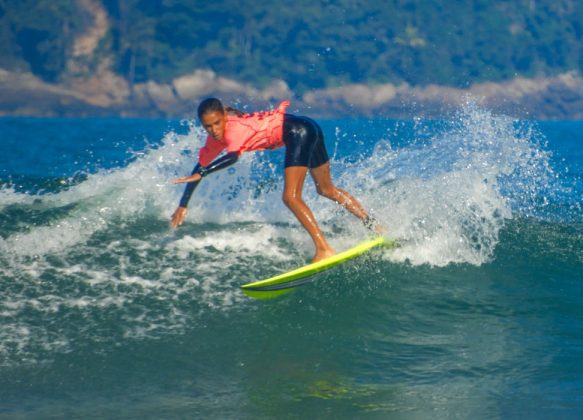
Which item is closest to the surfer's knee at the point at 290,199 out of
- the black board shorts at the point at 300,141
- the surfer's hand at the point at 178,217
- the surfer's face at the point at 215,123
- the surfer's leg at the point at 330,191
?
the black board shorts at the point at 300,141

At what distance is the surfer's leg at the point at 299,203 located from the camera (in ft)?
23.6

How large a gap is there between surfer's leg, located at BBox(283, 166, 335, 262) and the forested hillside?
188 feet

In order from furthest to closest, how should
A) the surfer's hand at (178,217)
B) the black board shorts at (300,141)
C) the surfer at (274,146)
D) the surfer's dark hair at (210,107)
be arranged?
the black board shorts at (300,141)
the surfer's hand at (178,217)
the surfer at (274,146)
the surfer's dark hair at (210,107)

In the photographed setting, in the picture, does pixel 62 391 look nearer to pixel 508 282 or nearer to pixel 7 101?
pixel 508 282

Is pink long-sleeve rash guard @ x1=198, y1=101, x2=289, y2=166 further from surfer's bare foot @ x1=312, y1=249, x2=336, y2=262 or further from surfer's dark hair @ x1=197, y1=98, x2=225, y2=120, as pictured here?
surfer's bare foot @ x1=312, y1=249, x2=336, y2=262

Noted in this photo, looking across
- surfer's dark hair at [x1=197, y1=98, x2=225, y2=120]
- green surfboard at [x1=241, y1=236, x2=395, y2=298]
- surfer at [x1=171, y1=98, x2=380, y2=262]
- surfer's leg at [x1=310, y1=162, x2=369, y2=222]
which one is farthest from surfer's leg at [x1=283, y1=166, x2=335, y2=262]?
surfer's dark hair at [x1=197, y1=98, x2=225, y2=120]

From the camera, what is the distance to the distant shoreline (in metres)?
60.8

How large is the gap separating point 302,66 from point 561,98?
1970 cm

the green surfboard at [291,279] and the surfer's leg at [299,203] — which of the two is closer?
the green surfboard at [291,279]

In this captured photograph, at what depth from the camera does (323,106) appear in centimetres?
6247

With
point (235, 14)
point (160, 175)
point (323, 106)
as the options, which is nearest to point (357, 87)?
point (323, 106)

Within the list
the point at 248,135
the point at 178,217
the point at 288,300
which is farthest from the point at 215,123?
the point at 288,300

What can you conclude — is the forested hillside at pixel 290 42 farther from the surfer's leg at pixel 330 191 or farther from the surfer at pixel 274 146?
the surfer at pixel 274 146

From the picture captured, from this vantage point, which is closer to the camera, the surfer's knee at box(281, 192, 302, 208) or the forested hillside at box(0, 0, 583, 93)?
the surfer's knee at box(281, 192, 302, 208)
